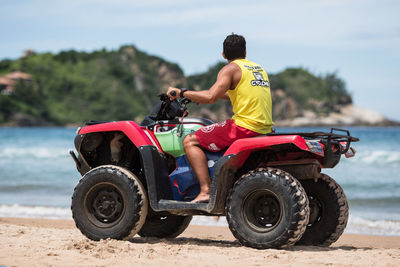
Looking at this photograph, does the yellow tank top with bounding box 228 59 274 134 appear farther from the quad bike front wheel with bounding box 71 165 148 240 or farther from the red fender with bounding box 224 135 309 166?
the quad bike front wheel with bounding box 71 165 148 240

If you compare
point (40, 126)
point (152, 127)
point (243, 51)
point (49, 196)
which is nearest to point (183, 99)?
point (152, 127)

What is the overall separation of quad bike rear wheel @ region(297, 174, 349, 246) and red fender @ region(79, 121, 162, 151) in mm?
1462

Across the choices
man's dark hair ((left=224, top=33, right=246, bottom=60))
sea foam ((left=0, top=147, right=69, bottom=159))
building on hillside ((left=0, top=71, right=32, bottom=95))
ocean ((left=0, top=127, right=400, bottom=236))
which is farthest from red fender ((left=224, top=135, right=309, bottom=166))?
building on hillside ((left=0, top=71, right=32, bottom=95))

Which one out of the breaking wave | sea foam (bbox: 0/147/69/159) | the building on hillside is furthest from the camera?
the building on hillside

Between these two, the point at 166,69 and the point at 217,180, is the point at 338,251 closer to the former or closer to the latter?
the point at 217,180

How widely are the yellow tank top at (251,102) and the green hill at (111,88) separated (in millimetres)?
89596

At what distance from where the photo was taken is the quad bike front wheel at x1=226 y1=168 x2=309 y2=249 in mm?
5281

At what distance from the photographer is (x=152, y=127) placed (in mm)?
6199

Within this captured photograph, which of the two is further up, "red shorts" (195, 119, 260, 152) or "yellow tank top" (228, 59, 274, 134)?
"yellow tank top" (228, 59, 274, 134)

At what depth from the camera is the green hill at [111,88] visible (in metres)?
102

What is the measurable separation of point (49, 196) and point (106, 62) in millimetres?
113714

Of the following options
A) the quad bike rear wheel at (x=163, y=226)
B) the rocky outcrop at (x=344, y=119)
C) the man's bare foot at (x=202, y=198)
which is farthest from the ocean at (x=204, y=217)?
the rocky outcrop at (x=344, y=119)

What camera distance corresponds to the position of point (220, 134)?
5.66m

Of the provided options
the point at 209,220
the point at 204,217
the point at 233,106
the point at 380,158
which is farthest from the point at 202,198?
the point at 380,158
